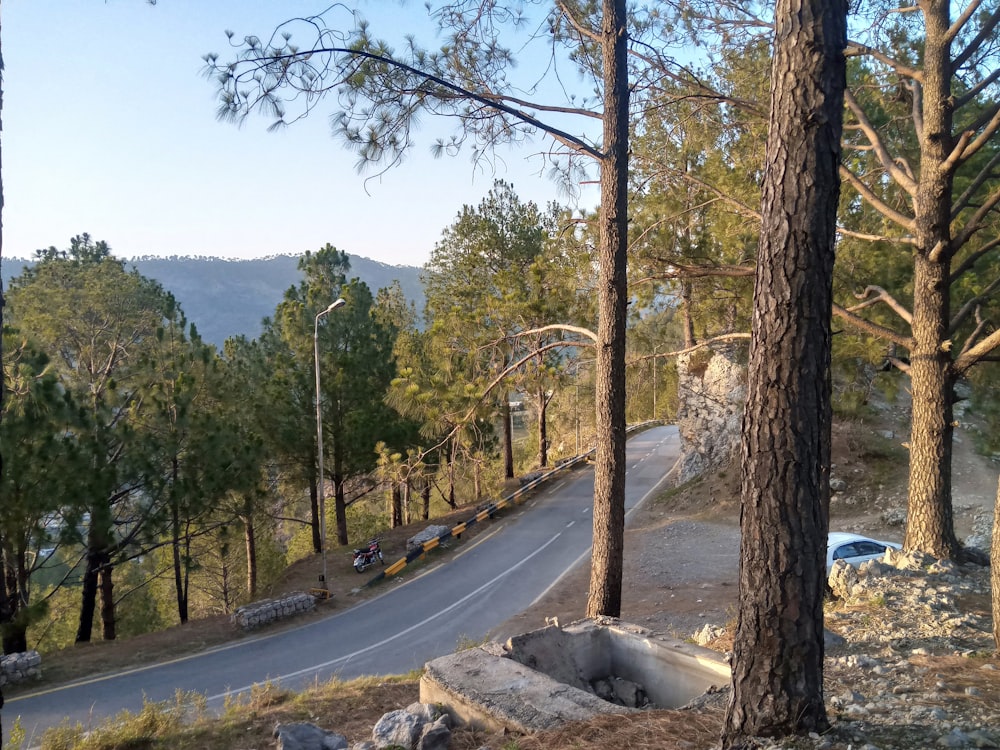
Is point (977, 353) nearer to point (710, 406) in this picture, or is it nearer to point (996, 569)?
point (996, 569)

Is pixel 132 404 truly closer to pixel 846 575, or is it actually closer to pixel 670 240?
pixel 670 240

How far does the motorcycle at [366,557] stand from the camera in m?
20.1

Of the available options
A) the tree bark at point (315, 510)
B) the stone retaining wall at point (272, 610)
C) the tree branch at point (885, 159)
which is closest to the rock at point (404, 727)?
the tree branch at point (885, 159)

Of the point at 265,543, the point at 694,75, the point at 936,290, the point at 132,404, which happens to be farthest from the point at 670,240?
the point at 265,543

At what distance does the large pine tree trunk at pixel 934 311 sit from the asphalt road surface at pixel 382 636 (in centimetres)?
660

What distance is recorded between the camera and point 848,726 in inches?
140

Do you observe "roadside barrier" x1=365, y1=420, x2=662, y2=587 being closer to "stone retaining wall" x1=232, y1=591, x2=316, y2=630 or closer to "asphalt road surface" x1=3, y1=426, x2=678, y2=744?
"asphalt road surface" x1=3, y1=426, x2=678, y2=744

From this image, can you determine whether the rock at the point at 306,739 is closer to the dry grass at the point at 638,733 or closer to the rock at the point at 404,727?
the rock at the point at 404,727

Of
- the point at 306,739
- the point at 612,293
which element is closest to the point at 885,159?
the point at 612,293

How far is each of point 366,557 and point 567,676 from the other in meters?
15.0

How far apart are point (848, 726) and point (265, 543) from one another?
30.4 m

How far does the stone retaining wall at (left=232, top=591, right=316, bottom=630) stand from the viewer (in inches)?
644

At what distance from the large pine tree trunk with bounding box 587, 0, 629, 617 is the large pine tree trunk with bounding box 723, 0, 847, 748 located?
3.77 m

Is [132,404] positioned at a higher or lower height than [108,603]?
higher
